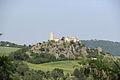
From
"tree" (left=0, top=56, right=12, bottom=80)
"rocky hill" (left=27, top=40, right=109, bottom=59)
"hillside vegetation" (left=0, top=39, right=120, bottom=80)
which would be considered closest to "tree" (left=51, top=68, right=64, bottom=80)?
"hillside vegetation" (left=0, top=39, right=120, bottom=80)

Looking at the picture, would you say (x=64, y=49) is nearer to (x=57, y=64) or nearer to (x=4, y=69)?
(x=57, y=64)

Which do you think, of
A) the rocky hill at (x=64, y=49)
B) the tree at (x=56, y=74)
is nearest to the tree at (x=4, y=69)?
the tree at (x=56, y=74)

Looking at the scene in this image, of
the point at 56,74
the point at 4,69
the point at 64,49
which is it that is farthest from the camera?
the point at 64,49

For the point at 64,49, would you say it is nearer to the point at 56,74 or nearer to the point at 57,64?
the point at 57,64

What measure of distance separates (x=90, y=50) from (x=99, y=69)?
152305 millimetres

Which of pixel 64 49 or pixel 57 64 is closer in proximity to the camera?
pixel 57 64

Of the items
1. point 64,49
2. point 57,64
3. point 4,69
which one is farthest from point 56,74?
point 4,69

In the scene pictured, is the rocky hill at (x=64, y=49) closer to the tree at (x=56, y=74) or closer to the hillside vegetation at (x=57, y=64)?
the hillside vegetation at (x=57, y=64)

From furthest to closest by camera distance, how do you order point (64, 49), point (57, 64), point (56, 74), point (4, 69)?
point (64, 49), point (57, 64), point (56, 74), point (4, 69)

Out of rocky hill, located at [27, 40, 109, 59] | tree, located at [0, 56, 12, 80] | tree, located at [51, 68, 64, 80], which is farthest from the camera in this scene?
rocky hill, located at [27, 40, 109, 59]

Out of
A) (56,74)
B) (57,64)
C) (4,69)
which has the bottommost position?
(56,74)

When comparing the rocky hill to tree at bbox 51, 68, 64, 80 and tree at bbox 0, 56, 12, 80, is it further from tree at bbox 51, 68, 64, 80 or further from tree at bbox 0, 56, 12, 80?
tree at bbox 0, 56, 12, 80

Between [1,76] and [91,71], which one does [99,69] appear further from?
[1,76]

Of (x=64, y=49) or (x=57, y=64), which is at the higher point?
(x=64, y=49)
